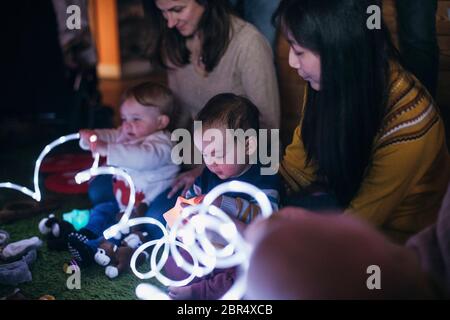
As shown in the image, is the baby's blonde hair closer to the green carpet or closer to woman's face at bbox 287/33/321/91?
the green carpet

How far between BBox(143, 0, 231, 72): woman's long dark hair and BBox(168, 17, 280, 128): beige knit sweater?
0.08 feet

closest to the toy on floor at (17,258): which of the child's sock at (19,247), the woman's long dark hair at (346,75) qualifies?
the child's sock at (19,247)

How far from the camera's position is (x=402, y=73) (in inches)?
45.9

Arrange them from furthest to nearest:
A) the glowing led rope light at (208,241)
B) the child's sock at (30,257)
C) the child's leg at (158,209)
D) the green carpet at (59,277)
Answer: the child's leg at (158,209) < the child's sock at (30,257) < the green carpet at (59,277) < the glowing led rope light at (208,241)

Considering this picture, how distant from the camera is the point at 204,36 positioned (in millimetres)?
1554

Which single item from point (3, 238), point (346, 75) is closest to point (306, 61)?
point (346, 75)

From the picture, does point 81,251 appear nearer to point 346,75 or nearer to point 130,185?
point 130,185

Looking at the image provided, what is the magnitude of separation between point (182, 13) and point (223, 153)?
18.2 inches

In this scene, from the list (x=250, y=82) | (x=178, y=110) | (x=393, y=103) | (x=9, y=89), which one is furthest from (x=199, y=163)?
(x=9, y=89)

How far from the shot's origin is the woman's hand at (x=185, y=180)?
151 centimetres

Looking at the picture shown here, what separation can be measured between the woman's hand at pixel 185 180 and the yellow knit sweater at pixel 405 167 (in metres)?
0.48

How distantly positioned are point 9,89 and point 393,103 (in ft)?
5.83

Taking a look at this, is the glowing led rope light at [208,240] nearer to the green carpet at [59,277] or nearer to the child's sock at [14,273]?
the green carpet at [59,277]
